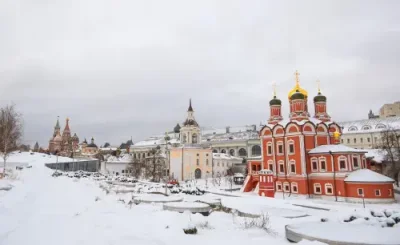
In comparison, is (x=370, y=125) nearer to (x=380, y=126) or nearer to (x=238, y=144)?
(x=380, y=126)

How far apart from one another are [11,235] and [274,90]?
4037 centimetres

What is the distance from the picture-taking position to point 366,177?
1198 inches

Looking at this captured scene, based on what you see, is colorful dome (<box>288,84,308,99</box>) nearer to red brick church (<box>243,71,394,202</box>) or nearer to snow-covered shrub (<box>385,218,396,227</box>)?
red brick church (<box>243,71,394,202</box>)

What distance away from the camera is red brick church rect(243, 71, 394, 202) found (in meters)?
30.7

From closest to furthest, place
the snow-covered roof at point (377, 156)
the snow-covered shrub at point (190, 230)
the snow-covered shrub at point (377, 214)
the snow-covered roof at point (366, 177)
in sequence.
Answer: the snow-covered shrub at point (190, 230), the snow-covered shrub at point (377, 214), the snow-covered roof at point (366, 177), the snow-covered roof at point (377, 156)

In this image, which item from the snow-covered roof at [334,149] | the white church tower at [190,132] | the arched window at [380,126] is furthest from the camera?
the arched window at [380,126]

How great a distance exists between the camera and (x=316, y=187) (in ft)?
113

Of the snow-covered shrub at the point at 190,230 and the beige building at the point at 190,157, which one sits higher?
the beige building at the point at 190,157

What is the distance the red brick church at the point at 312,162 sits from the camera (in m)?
30.7

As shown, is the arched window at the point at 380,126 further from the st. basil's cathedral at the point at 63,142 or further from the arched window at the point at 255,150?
the st. basil's cathedral at the point at 63,142

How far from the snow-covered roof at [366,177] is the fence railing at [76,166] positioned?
54.7m

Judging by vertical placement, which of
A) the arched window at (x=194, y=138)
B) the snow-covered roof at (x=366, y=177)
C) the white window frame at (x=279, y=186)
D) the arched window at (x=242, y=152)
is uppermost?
the arched window at (x=194, y=138)

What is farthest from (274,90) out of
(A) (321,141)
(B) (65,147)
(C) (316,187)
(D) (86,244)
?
(B) (65,147)

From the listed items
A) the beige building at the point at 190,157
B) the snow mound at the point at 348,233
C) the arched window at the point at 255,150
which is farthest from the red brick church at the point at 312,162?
the arched window at the point at 255,150
